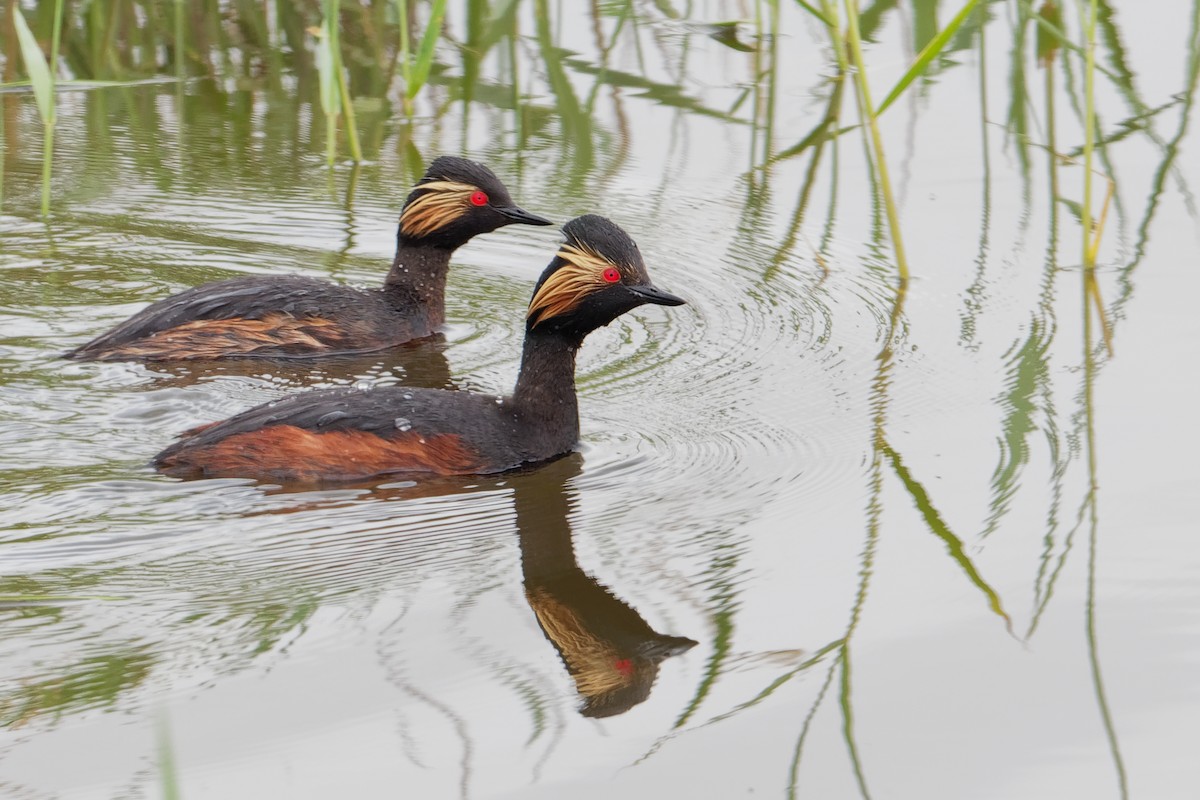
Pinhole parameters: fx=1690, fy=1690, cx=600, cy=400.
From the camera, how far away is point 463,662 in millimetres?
5293

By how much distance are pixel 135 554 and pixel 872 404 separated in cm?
339

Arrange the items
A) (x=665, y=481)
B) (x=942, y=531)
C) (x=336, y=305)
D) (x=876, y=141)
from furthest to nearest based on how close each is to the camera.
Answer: (x=336, y=305) → (x=876, y=141) → (x=665, y=481) → (x=942, y=531)

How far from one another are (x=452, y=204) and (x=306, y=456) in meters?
2.86

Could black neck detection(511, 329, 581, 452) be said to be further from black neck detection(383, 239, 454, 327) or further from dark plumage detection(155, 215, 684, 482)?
black neck detection(383, 239, 454, 327)

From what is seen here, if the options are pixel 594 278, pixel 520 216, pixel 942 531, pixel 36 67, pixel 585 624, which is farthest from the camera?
pixel 520 216

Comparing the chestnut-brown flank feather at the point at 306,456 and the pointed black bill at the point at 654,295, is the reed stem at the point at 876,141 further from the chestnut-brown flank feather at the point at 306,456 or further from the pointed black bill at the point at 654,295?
the chestnut-brown flank feather at the point at 306,456

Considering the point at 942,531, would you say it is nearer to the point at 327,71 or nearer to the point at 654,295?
the point at 654,295

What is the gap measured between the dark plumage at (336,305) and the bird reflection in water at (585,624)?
8.92ft

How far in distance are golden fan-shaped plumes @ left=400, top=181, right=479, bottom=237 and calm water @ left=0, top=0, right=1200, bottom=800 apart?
1.94 ft

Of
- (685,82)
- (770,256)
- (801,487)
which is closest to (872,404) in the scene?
(801,487)

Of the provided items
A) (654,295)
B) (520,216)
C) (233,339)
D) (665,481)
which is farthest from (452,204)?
(665,481)

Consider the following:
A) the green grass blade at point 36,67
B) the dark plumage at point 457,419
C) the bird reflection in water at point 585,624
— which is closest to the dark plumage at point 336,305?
the green grass blade at point 36,67

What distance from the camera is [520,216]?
9453mm

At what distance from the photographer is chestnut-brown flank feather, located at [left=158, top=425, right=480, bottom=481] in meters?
7.00
